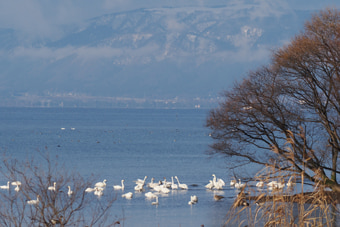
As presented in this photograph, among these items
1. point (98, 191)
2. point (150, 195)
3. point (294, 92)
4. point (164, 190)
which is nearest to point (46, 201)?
point (294, 92)

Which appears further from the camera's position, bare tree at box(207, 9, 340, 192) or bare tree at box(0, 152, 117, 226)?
bare tree at box(207, 9, 340, 192)

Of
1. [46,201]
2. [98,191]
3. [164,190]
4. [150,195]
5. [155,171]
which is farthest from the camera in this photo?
[155,171]

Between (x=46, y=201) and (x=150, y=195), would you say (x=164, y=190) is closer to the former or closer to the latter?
(x=150, y=195)

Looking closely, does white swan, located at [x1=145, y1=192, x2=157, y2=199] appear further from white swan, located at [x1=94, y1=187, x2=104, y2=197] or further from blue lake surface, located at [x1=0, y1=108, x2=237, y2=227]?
white swan, located at [x1=94, y1=187, x2=104, y2=197]

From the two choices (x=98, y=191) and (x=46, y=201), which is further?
(x=98, y=191)

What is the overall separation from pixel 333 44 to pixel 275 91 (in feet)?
11.5

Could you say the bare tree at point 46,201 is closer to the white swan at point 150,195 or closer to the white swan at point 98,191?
the white swan at point 98,191

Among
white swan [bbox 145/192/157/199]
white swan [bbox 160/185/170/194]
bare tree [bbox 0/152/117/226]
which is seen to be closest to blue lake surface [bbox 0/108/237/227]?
white swan [bbox 160/185/170/194]

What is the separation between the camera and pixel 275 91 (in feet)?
90.1

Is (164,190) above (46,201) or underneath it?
above

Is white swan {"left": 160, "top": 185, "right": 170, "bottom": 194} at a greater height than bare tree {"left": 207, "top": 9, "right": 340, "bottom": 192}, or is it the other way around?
bare tree {"left": 207, "top": 9, "right": 340, "bottom": 192}

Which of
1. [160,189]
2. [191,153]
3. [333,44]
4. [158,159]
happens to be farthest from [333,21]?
[191,153]

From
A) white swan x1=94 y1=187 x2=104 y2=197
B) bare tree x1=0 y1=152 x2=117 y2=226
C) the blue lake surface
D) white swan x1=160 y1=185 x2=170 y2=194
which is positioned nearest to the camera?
bare tree x1=0 y1=152 x2=117 y2=226

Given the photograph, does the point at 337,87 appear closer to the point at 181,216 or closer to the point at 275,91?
the point at 275,91
